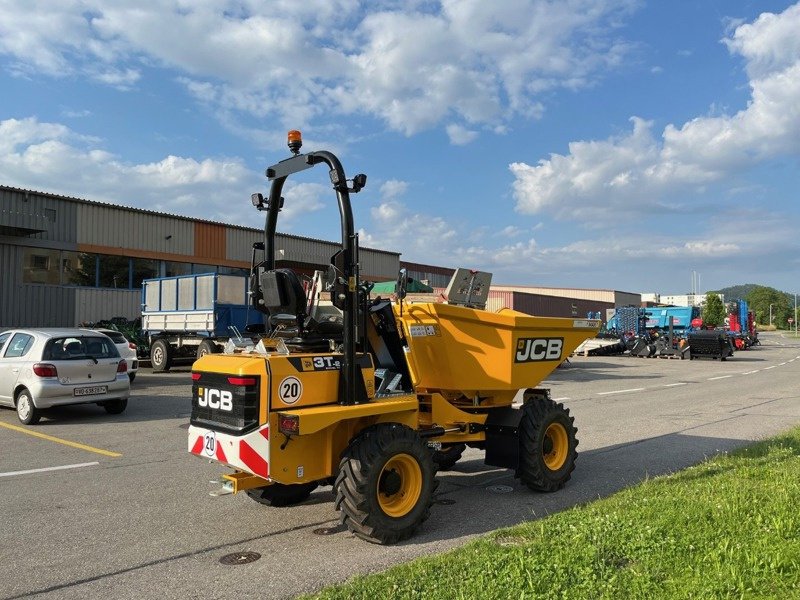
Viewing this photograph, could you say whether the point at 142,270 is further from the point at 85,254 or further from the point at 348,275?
the point at 348,275

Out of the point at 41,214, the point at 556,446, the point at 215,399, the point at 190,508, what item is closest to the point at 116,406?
the point at 190,508

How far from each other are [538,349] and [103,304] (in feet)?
76.7

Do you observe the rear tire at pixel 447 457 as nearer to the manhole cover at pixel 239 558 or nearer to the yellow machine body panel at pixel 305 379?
the yellow machine body panel at pixel 305 379

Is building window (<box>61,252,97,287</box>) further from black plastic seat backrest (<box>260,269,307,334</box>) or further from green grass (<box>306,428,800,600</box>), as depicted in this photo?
green grass (<box>306,428,800,600</box>)

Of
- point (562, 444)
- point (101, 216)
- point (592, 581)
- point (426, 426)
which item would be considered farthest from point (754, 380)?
point (101, 216)

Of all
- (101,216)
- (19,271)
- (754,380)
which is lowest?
(754,380)

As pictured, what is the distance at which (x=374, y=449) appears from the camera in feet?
15.9

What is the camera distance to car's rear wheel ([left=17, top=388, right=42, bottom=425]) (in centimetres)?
1039

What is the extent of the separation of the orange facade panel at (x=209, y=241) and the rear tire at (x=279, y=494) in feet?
82.7

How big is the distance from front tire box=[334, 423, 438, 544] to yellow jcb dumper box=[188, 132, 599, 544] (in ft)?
0.03

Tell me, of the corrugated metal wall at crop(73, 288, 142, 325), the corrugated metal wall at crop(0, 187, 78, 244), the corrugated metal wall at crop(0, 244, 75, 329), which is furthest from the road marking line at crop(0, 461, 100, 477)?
the corrugated metal wall at crop(0, 187, 78, 244)

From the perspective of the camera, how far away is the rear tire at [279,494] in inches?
230

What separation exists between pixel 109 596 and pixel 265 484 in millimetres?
1474

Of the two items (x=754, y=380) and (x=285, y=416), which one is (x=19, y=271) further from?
(x=754, y=380)
